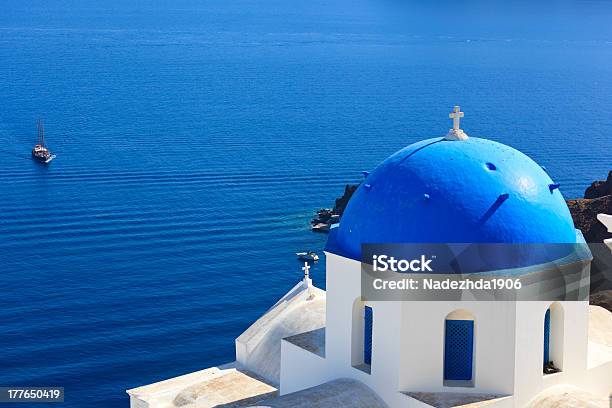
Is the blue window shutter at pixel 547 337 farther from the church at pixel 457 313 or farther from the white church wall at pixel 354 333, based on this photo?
the white church wall at pixel 354 333

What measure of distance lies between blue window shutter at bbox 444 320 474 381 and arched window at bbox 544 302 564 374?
61.6 inches

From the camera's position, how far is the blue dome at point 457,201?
17.5m

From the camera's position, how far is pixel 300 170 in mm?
75000

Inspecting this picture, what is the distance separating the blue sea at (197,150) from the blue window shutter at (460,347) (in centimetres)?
2388

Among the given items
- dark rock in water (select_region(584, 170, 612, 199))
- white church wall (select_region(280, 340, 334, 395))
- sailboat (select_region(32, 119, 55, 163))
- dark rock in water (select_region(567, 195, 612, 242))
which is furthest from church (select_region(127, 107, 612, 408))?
sailboat (select_region(32, 119, 55, 163))

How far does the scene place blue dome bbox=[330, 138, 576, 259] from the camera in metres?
17.5

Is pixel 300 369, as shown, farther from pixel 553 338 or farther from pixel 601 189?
pixel 601 189

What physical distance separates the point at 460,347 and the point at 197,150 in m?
62.6

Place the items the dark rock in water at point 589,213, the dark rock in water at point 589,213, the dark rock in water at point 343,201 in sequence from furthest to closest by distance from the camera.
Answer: the dark rock in water at point 343,201
the dark rock in water at point 589,213
the dark rock in water at point 589,213

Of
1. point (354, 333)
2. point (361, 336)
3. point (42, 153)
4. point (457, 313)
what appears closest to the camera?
point (457, 313)

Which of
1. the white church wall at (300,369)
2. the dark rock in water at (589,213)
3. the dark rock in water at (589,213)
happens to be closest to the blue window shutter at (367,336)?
the white church wall at (300,369)

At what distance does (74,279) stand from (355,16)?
15210 centimetres

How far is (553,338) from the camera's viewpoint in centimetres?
1856

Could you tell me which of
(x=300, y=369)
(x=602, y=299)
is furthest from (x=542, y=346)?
(x=602, y=299)
